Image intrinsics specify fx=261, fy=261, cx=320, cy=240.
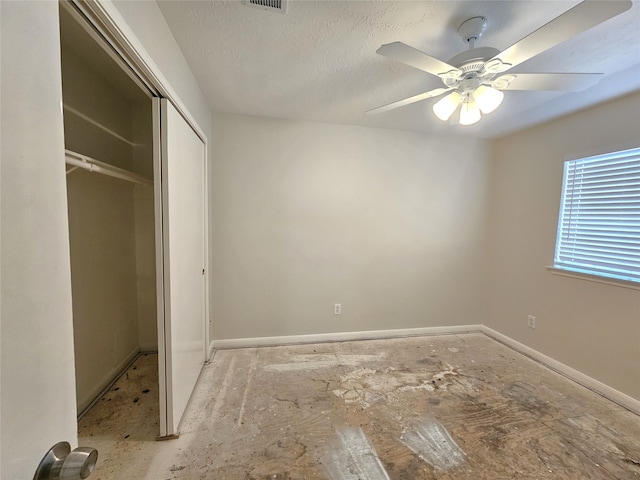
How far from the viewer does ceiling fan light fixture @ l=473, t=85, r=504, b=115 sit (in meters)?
1.37

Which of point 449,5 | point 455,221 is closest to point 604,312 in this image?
point 455,221

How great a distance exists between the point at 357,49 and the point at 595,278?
2.61 meters

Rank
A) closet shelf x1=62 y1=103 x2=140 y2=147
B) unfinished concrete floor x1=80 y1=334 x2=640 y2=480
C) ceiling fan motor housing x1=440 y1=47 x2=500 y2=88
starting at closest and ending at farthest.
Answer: ceiling fan motor housing x1=440 y1=47 x2=500 y2=88 → unfinished concrete floor x1=80 y1=334 x2=640 y2=480 → closet shelf x1=62 y1=103 x2=140 y2=147

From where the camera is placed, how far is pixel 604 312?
7.03ft

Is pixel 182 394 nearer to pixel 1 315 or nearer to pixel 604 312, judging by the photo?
pixel 1 315

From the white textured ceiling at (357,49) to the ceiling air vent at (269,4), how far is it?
0.11 ft

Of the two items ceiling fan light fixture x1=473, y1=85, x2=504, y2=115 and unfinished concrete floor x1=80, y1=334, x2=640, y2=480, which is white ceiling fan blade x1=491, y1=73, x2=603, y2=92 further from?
unfinished concrete floor x1=80, y1=334, x2=640, y2=480

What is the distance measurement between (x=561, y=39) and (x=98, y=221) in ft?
9.70

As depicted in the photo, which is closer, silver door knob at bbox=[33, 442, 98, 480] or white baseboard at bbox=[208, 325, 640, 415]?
silver door knob at bbox=[33, 442, 98, 480]

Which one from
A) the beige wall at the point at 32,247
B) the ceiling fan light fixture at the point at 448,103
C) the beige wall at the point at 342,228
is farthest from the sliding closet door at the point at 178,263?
the ceiling fan light fixture at the point at 448,103

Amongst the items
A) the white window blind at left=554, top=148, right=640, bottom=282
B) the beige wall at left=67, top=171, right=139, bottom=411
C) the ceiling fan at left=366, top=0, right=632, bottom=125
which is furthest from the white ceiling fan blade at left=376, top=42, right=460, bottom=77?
the beige wall at left=67, top=171, right=139, bottom=411

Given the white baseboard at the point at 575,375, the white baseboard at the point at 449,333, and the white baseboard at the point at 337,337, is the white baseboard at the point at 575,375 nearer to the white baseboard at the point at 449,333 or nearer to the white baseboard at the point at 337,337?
the white baseboard at the point at 449,333

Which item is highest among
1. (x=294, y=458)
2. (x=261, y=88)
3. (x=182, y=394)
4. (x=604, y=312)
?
(x=261, y=88)

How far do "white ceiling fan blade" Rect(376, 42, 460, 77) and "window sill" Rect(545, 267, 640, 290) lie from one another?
2108 mm
